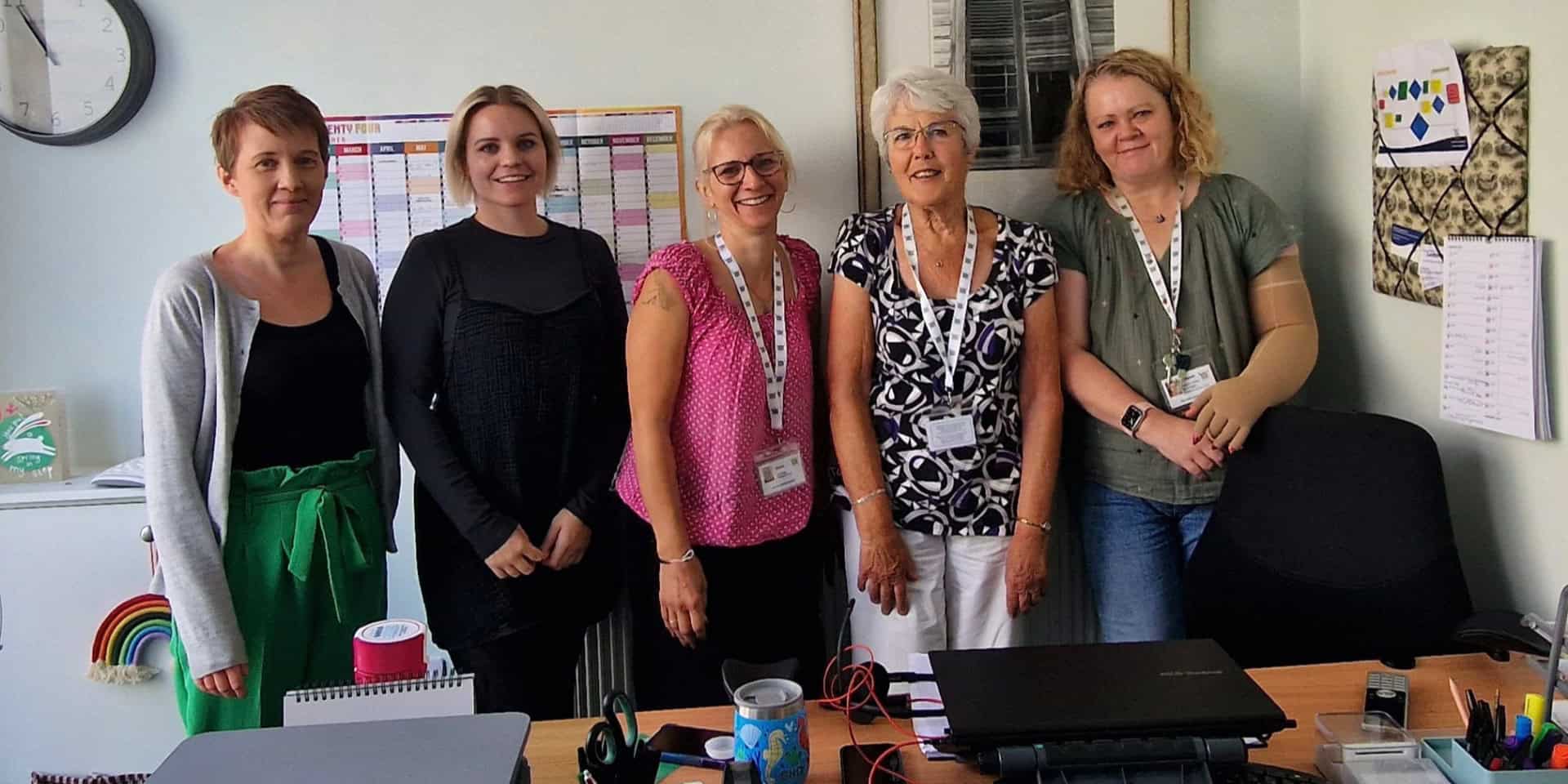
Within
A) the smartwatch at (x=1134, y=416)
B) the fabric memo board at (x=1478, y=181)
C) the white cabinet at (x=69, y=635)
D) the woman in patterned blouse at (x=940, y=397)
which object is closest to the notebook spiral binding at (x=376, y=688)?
the woman in patterned blouse at (x=940, y=397)

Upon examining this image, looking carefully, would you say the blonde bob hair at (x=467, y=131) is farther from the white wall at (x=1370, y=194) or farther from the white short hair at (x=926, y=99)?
the white wall at (x=1370, y=194)

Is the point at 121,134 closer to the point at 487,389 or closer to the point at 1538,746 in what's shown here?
the point at 487,389

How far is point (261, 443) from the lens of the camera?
2016 mm

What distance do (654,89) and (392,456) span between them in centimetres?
107

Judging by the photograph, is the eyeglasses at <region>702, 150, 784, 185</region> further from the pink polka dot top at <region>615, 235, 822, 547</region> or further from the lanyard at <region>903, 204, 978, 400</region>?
the lanyard at <region>903, 204, 978, 400</region>

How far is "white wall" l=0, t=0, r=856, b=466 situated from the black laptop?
1.53 metres

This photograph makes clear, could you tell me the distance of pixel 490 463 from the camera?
221 cm

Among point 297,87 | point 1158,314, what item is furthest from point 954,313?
point 297,87

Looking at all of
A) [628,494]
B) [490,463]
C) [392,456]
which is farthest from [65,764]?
[628,494]

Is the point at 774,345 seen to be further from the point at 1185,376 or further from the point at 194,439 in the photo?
the point at 194,439

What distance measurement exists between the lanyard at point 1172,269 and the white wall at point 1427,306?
481mm

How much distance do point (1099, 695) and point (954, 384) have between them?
893mm

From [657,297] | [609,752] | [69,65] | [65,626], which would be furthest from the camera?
[69,65]

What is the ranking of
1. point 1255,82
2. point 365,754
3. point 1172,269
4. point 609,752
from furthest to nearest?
1. point 1255,82
2. point 1172,269
3. point 609,752
4. point 365,754
